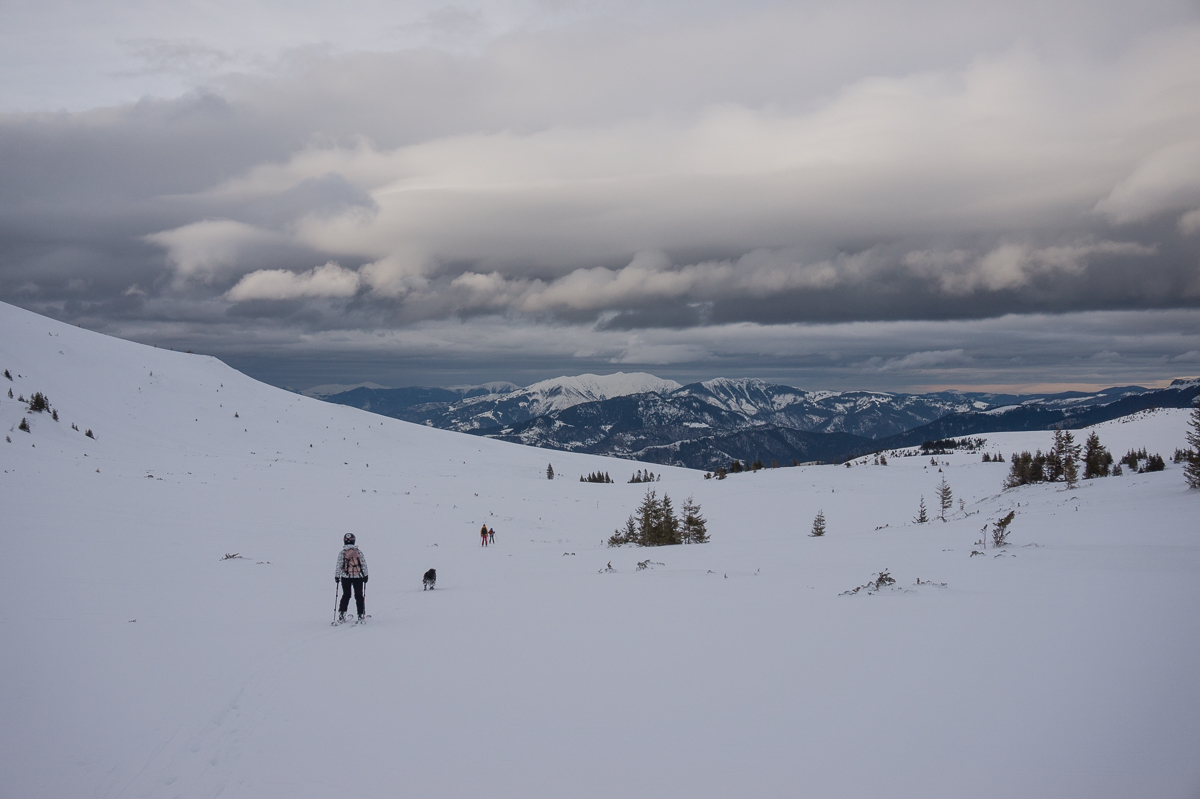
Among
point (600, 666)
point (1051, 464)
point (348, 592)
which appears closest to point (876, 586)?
point (600, 666)

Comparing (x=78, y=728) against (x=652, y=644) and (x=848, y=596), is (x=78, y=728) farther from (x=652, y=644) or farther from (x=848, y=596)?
(x=848, y=596)

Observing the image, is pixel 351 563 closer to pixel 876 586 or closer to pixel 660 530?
pixel 876 586

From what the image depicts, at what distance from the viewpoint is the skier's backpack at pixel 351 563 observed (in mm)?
12074

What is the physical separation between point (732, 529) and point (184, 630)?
41110 millimetres

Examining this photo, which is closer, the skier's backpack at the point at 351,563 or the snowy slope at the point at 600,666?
the snowy slope at the point at 600,666

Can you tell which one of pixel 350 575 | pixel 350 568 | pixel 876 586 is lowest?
pixel 876 586

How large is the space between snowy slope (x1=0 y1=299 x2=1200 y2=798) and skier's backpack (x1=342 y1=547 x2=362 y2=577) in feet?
3.80

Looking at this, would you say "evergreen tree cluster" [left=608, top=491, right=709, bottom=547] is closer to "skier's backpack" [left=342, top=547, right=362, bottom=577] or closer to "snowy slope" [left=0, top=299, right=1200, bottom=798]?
"snowy slope" [left=0, top=299, right=1200, bottom=798]

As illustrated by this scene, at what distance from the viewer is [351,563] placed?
12148 millimetres

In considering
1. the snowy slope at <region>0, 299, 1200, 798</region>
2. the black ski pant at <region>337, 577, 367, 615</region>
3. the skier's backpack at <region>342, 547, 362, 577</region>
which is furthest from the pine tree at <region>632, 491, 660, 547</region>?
the black ski pant at <region>337, 577, 367, 615</region>

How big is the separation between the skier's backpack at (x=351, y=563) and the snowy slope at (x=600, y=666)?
116 centimetres

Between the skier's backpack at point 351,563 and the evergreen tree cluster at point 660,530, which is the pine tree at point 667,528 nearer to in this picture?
the evergreen tree cluster at point 660,530

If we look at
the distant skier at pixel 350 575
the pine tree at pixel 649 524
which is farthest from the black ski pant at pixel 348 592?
the pine tree at pixel 649 524

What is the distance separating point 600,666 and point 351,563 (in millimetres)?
6631
